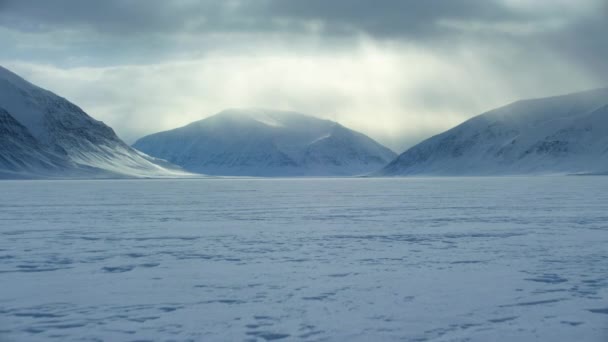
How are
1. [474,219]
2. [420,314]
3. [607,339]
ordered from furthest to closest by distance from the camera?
[474,219] < [420,314] < [607,339]

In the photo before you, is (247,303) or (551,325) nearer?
(551,325)

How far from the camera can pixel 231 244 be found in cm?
2100

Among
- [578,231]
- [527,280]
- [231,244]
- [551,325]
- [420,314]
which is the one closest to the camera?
[551,325]

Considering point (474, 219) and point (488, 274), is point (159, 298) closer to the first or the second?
point (488, 274)

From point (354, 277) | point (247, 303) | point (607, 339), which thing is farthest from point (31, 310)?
point (607, 339)

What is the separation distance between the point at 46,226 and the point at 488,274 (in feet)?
67.2

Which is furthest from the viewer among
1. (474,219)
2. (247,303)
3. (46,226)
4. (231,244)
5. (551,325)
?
(474,219)

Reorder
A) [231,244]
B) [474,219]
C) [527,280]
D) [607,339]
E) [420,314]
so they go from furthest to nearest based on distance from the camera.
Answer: [474,219] → [231,244] → [527,280] → [420,314] → [607,339]

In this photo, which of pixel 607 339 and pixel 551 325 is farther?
pixel 551 325

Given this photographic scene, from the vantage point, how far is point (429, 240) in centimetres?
2202

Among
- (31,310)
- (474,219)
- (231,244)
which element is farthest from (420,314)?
(474,219)

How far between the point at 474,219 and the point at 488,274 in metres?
16.0

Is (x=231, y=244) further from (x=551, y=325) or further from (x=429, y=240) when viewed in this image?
(x=551, y=325)

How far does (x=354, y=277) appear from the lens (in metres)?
14.8
